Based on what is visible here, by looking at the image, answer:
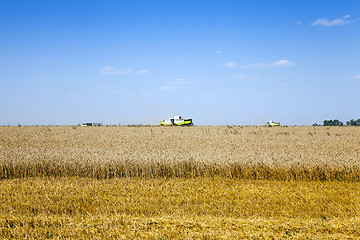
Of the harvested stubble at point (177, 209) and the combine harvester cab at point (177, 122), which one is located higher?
the combine harvester cab at point (177, 122)

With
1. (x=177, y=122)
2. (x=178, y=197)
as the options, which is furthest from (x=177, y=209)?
(x=177, y=122)

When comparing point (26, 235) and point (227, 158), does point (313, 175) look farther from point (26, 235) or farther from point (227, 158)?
point (26, 235)

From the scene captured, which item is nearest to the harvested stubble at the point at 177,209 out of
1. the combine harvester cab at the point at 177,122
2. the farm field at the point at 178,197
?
the farm field at the point at 178,197

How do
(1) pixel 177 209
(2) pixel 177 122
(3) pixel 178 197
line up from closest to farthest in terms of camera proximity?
(1) pixel 177 209 < (3) pixel 178 197 < (2) pixel 177 122

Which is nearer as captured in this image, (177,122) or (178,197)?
(178,197)

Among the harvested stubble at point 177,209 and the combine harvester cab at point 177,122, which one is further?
the combine harvester cab at point 177,122

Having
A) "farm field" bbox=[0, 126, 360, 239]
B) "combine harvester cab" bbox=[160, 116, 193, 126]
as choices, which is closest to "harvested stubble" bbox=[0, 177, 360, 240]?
"farm field" bbox=[0, 126, 360, 239]

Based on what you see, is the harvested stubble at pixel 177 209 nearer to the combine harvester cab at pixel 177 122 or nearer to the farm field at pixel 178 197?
the farm field at pixel 178 197

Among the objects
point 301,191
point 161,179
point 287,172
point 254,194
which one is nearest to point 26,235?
point 161,179

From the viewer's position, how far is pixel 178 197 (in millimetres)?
7922

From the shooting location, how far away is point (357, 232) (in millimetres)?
5789

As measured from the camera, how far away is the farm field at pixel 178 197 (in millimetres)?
5844

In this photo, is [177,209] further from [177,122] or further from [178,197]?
[177,122]

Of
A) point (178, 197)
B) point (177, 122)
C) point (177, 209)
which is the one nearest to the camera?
point (177, 209)
